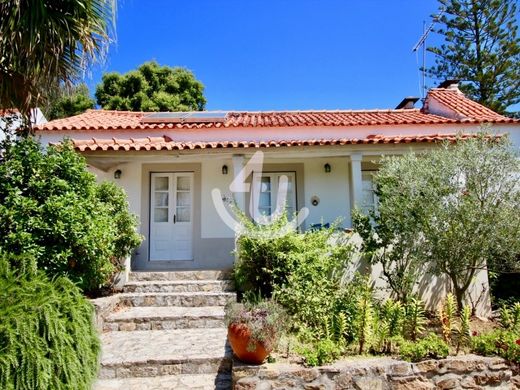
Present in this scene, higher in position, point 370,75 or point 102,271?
point 370,75

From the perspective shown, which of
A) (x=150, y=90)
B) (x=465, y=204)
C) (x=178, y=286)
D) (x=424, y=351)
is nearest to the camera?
(x=424, y=351)

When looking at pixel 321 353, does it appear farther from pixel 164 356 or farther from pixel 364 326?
pixel 164 356

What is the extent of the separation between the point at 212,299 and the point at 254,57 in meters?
10.2

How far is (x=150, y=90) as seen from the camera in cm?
2438

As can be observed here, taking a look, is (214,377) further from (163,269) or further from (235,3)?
(235,3)

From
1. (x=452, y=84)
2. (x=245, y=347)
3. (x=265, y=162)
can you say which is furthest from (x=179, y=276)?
Result: (x=452, y=84)

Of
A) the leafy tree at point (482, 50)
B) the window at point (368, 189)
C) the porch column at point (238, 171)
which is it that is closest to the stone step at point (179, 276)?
the porch column at point (238, 171)

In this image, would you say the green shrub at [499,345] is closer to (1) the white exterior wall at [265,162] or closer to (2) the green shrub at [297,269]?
(2) the green shrub at [297,269]

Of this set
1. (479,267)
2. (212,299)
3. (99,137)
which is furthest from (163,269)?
(479,267)

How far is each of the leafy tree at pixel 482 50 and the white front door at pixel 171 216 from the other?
17.4 meters

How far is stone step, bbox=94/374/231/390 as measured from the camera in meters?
5.32

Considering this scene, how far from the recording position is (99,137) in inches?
488

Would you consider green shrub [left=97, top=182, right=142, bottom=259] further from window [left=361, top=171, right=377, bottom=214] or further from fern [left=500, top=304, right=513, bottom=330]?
fern [left=500, top=304, right=513, bottom=330]

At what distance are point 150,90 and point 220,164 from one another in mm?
15407
